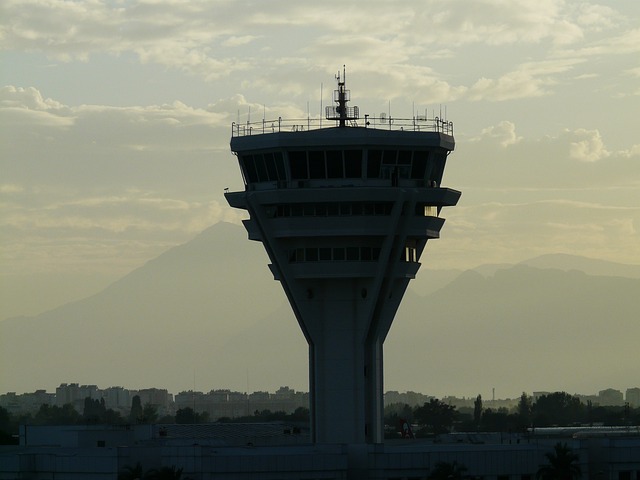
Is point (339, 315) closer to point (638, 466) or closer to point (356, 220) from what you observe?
point (356, 220)

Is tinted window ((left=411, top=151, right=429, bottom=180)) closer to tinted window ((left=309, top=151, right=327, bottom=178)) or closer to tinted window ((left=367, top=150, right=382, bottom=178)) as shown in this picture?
tinted window ((left=367, top=150, right=382, bottom=178))

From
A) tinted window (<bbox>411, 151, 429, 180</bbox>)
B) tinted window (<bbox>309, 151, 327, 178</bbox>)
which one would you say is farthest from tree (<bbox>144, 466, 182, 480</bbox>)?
tinted window (<bbox>411, 151, 429, 180</bbox>)

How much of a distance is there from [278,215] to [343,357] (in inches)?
380

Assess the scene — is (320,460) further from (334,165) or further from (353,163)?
(353,163)

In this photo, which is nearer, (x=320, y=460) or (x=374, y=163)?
(x=320, y=460)

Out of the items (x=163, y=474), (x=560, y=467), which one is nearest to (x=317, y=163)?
(x=163, y=474)

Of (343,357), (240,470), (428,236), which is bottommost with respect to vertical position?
(240,470)

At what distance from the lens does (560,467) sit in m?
103

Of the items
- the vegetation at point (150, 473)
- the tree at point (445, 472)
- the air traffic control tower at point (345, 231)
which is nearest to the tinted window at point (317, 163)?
the air traffic control tower at point (345, 231)

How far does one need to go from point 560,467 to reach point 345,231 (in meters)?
19.0

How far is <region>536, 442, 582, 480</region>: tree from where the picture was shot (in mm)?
103188

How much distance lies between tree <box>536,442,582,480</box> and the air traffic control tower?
13159 millimetres

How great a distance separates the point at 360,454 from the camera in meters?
104

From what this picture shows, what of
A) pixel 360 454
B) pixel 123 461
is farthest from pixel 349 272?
pixel 123 461
